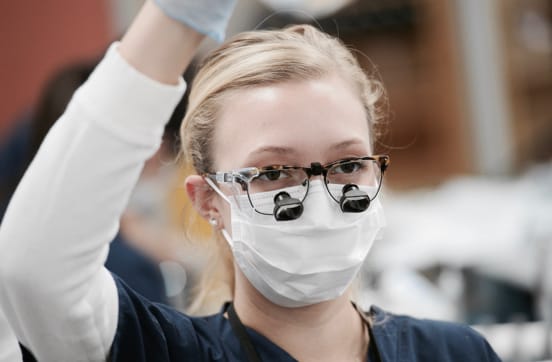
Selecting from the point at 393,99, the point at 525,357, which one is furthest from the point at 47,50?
the point at 525,357

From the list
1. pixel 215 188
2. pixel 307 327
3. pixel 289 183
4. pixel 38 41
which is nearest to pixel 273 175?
pixel 289 183

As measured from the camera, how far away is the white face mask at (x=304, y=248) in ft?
4.00

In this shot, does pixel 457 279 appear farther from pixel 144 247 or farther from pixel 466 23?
pixel 466 23

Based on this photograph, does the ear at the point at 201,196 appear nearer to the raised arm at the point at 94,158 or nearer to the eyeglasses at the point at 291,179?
the eyeglasses at the point at 291,179

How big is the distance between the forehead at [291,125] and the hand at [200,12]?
33cm

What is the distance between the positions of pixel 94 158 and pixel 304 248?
1.38 feet

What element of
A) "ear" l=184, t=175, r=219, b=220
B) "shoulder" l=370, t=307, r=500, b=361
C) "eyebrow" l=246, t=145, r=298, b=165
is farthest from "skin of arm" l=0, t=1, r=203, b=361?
"shoulder" l=370, t=307, r=500, b=361

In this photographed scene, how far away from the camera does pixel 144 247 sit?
2.72m

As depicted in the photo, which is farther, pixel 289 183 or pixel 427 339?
pixel 427 339

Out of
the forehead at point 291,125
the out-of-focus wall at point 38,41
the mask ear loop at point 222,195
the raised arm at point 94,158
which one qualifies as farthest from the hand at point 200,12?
the out-of-focus wall at point 38,41

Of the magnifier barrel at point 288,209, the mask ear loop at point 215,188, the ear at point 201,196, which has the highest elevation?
the magnifier barrel at point 288,209

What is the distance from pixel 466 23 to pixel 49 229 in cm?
552

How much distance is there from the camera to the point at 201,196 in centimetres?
138

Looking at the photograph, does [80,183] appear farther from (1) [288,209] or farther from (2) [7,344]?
(1) [288,209]
